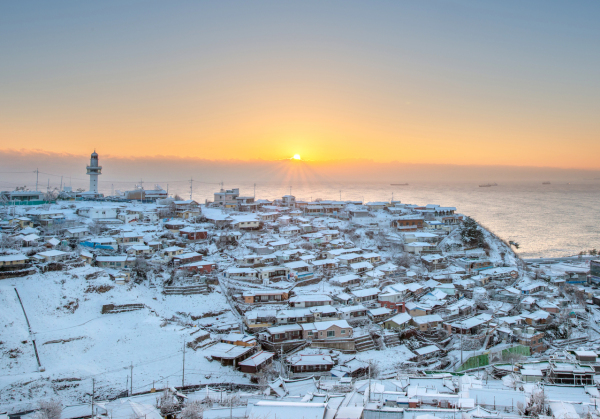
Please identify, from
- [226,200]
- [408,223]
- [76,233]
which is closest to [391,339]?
[408,223]

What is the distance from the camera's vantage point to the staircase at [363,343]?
14.3m

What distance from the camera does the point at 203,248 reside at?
21.4 metres

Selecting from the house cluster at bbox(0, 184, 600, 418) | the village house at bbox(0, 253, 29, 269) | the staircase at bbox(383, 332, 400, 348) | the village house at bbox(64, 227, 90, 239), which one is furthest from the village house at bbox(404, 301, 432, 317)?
the village house at bbox(64, 227, 90, 239)

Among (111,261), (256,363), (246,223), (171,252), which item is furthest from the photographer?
(246,223)

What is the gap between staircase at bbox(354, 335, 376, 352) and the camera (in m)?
14.3

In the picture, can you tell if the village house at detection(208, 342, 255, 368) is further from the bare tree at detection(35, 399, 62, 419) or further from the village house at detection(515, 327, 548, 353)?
the village house at detection(515, 327, 548, 353)

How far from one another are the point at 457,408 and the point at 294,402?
383cm

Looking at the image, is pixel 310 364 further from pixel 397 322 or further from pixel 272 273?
pixel 272 273

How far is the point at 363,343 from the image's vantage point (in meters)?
14.4

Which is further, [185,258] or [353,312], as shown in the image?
[185,258]

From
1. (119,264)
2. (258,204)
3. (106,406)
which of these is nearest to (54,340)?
(106,406)

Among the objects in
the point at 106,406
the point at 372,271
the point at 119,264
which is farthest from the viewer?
the point at 372,271

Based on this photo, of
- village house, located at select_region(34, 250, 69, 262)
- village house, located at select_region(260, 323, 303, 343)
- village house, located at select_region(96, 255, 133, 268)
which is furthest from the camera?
village house, located at select_region(96, 255, 133, 268)

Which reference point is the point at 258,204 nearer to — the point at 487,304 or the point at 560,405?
the point at 487,304
